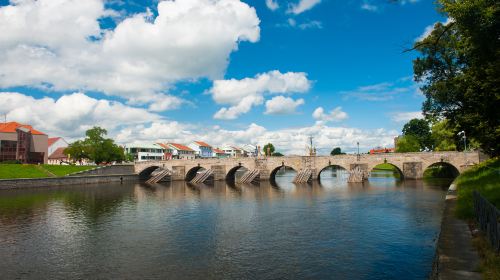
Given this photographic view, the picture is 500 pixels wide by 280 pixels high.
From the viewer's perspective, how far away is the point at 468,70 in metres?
25.0

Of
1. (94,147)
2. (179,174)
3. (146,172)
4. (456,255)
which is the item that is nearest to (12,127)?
(94,147)

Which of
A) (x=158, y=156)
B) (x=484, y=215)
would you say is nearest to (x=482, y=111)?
(x=484, y=215)

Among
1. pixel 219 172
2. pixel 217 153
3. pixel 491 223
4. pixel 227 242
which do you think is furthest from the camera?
pixel 217 153

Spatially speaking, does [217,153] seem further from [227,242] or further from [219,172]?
[227,242]

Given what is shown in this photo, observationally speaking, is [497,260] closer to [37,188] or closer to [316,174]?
[316,174]

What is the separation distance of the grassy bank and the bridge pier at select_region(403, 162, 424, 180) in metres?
70.3

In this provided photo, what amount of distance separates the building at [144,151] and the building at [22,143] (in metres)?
42.5

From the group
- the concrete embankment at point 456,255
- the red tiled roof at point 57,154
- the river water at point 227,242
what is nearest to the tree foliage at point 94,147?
the red tiled roof at point 57,154

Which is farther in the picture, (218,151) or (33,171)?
(218,151)

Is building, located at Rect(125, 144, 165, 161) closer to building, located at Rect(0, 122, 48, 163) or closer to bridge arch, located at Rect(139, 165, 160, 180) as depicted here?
building, located at Rect(0, 122, 48, 163)

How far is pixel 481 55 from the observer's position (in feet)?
64.8

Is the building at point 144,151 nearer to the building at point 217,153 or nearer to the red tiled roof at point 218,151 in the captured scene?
the building at point 217,153

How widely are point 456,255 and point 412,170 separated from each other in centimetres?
5588

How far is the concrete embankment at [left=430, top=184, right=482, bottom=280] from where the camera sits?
30.6 feet
